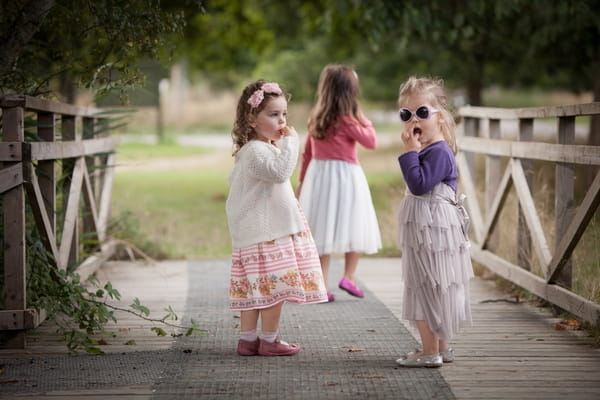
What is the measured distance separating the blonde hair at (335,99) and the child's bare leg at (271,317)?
6.98 feet

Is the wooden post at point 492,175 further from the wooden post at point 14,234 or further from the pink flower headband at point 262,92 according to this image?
the wooden post at point 14,234

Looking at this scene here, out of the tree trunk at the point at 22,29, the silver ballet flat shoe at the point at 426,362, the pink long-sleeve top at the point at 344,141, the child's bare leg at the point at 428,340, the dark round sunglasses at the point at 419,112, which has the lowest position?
the silver ballet flat shoe at the point at 426,362

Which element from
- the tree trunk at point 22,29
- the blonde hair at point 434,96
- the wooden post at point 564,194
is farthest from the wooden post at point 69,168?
the wooden post at point 564,194

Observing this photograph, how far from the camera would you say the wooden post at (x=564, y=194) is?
5.90 metres

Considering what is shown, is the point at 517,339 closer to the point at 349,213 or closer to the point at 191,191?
the point at 349,213

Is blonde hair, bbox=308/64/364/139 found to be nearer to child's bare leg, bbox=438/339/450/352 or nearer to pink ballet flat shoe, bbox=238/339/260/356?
pink ballet flat shoe, bbox=238/339/260/356

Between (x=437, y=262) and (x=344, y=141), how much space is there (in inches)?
91.9

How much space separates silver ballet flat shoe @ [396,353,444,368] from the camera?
15.8 feet

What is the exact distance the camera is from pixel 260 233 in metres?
5.03

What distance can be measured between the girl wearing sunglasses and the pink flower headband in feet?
2.29

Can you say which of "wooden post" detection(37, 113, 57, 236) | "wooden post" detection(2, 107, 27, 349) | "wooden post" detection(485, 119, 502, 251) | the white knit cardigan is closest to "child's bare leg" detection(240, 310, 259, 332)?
the white knit cardigan

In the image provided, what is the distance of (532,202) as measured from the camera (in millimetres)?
6555

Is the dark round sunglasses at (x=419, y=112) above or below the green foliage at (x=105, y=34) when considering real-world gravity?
below

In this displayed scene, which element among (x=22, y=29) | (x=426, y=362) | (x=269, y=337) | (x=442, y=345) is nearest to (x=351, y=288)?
(x=269, y=337)
